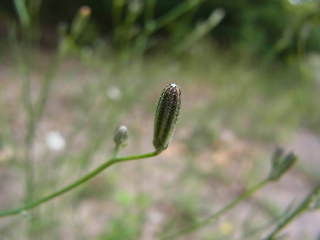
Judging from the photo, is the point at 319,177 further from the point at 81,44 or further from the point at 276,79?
the point at 81,44

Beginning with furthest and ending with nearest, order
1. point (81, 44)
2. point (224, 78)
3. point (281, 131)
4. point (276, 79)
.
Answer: point (276, 79) → point (81, 44) → point (224, 78) → point (281, 131)

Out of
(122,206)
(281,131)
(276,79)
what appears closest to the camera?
(122,206)

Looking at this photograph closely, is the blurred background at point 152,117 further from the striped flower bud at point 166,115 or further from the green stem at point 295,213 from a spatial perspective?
the striped flower bud at point 166,115

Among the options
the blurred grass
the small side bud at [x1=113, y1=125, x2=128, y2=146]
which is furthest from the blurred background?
the small side bud at [x1=113, y1=125, x2=128, y2=146]

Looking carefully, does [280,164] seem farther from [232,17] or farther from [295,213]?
[232,17]

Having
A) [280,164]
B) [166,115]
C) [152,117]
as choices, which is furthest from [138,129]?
[152,117]

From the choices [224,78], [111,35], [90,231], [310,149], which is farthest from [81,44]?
[90,231]
